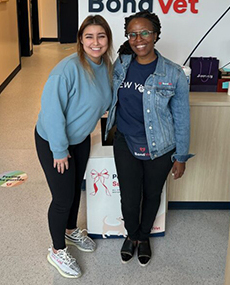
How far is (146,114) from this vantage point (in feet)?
6.26

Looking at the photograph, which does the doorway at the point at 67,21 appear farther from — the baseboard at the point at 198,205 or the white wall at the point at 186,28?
the baseboard at the point at 198,205

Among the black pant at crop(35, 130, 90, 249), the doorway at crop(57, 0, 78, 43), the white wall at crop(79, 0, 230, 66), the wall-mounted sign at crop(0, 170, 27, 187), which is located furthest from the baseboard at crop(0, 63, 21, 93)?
the black pant at crop(35, 130, 90, 249)

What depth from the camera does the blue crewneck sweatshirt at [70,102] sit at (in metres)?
1.75

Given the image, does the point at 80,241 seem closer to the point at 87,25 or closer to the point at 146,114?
the point at 146,114

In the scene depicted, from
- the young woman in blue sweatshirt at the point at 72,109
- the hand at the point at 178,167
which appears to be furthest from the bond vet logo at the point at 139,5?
the hand at the point at 178,167

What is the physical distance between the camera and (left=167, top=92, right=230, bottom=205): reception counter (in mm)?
2539

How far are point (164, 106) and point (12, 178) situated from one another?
1.81 m

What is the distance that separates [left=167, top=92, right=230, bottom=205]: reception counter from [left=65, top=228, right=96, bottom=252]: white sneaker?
70cm

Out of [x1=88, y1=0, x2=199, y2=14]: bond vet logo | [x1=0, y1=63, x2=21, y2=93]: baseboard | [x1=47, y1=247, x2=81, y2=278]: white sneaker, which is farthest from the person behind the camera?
[x1=0, y1=63, x2=21, y2=93]: baseboard

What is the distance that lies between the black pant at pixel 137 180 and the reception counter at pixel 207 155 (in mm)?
537

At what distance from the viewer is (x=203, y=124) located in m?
2.56

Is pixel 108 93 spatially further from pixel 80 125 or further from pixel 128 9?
pixel 128 9

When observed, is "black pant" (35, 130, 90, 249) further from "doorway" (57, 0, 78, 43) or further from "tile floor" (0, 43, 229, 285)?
"doorway" (57, 0, 78, 43)

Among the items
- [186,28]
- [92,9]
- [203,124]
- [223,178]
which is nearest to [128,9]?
[92,9]
